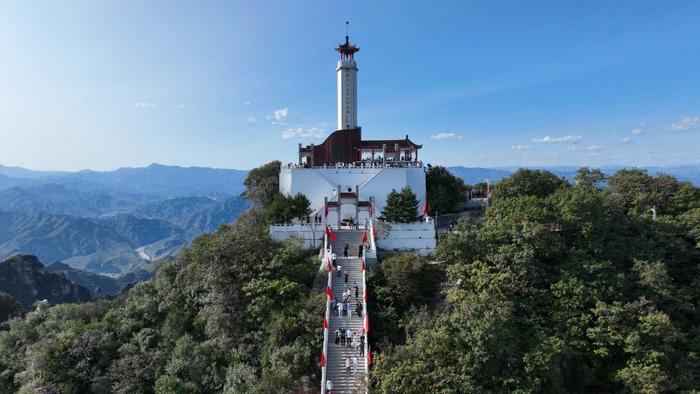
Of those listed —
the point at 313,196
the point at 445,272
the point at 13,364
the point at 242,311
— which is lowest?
the point at 13,364

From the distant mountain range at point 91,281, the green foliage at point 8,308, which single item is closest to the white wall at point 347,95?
the green foliage at point 8,308

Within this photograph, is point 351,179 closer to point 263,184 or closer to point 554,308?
point 263,184

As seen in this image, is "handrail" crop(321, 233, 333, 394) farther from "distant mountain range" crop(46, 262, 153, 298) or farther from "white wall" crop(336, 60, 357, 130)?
"distant mountain range" crop(46, 262, 153, 298)

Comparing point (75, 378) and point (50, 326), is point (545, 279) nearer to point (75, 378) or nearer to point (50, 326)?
point (75, 378)

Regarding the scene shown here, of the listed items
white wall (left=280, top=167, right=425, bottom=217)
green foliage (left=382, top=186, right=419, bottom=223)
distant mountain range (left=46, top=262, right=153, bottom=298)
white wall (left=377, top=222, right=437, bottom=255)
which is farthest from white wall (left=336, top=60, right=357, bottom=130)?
distant mountain range (left=46, top=262, right=153, bottom=298)

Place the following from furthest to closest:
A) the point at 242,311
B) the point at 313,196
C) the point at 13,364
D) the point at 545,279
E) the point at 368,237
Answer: the point at 313,196 < the point at 368,237 < the point at 13,364 < the point at 242,311 < the point at 545,279

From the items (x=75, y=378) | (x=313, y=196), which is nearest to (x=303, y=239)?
(x=313, y=196)
